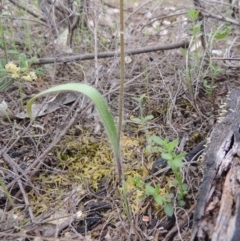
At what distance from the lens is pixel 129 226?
1172 mm

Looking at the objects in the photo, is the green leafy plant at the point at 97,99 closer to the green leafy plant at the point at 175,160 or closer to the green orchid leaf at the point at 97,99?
the green orchid leaf at the point at 97,99

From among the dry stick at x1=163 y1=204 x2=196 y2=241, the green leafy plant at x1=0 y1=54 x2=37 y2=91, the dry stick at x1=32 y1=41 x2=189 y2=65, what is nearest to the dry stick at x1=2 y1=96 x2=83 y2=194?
the green leafy plant at x1=0 y1=54 x2=37 y2=91

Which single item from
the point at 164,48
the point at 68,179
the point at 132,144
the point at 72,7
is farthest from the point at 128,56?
the point at 68,179

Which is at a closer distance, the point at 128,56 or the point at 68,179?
the point at 68,179

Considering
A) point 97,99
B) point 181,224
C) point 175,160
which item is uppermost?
point 97,99

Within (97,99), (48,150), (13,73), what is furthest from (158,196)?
(13,73)

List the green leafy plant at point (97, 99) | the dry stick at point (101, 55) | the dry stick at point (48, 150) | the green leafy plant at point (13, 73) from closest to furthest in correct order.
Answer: the green leafy plant at point (97, 99), the dry stick at point (48, 150), the green leafy plant at point (13, 73), the dry stick at point (101, 55)

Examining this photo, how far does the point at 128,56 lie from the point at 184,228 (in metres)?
1.04

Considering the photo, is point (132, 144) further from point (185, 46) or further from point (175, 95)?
point (185, 46)

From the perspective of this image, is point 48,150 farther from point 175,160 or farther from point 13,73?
point 175,160

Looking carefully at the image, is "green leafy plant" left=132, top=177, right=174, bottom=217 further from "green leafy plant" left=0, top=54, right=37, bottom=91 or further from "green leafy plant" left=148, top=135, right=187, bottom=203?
"green leafy plant" left=0, top=54, right=37, bottom=91

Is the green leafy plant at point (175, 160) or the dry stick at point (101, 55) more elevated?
the dry stick at point (101, 55)

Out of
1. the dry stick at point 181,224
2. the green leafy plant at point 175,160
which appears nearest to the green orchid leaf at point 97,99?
the green leafy plant at point 175,160

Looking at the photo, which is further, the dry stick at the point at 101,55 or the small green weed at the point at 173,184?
the dry stick at the point at 101,55
